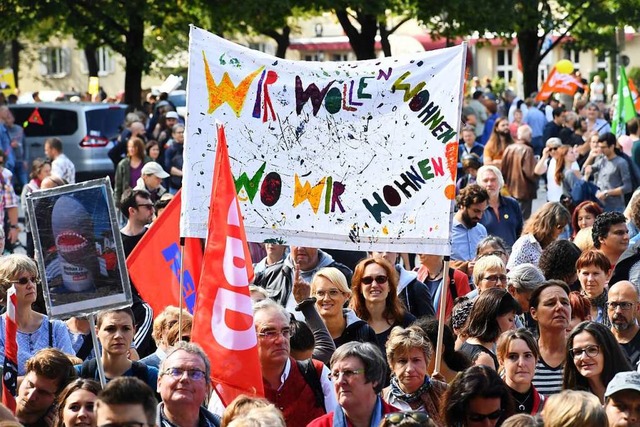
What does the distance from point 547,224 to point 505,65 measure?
2120 inches

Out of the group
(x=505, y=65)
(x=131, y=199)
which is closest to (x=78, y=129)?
(x=131, y=199)

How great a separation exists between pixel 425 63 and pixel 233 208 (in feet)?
5.07

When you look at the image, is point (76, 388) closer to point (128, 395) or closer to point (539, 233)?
point (128, 395)

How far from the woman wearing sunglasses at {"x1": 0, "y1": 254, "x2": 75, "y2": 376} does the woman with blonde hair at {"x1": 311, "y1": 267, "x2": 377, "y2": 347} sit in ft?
4.81

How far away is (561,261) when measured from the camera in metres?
9.88

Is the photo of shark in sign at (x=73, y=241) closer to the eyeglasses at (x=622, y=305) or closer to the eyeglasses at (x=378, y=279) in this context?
the eyeglasses at (x=378, y=279)

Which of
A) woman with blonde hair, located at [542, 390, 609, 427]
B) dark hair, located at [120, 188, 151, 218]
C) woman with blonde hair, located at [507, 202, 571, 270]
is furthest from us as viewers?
dark hair, located at [120, 188, 151, 218]

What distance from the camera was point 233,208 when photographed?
7.55 metres

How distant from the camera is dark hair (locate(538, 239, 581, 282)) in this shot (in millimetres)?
9867

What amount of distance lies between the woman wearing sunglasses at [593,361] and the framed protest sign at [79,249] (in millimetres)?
2262

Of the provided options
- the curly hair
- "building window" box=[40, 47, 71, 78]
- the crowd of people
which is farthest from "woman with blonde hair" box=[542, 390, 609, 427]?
"building window" box=[40, 47, 71, 78]

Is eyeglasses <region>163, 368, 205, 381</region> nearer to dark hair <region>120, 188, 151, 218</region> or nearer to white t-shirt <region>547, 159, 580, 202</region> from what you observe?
dark hair <region>120, 188, 151, 218</region>

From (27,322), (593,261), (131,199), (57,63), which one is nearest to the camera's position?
(27,322)

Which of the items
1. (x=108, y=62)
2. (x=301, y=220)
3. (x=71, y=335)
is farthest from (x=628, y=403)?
(x=108, y=62)
